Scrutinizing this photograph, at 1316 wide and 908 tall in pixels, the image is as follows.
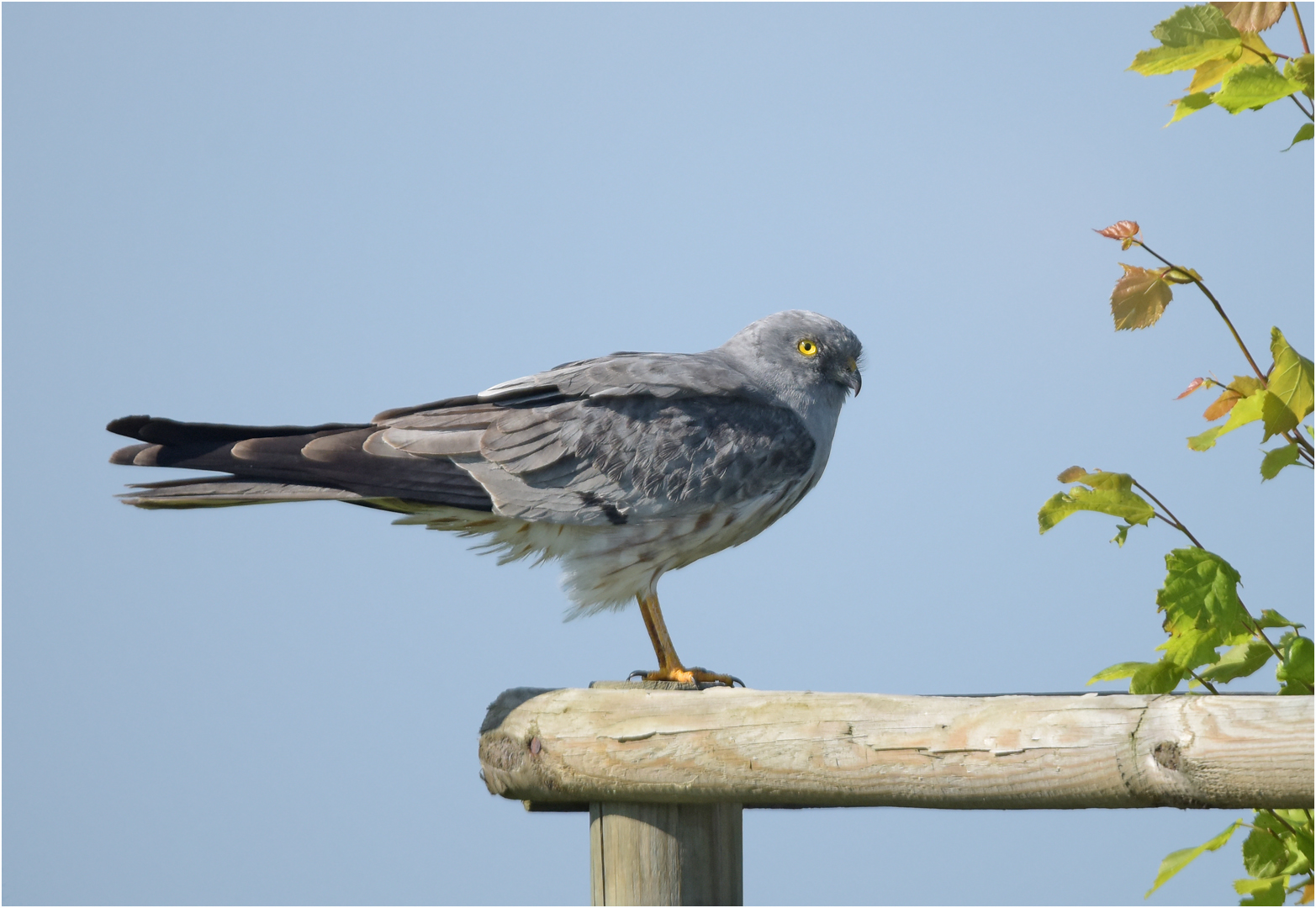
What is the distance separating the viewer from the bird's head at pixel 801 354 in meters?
3.48

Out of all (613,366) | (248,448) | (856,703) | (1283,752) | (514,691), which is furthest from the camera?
(613,366)

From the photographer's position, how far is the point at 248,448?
3029mm

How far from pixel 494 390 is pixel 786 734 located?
1337mm

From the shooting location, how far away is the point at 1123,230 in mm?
2268

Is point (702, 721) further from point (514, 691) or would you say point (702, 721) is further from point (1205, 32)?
point (1205, 32)

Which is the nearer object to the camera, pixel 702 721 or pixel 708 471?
pixel 702 721

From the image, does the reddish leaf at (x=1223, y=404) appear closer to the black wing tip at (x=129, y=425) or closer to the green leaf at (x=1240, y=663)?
the green leaf at (x=1240, y=663)

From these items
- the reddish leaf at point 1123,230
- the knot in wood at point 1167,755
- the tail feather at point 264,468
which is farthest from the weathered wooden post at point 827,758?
the reddish leaf at point 1123,230

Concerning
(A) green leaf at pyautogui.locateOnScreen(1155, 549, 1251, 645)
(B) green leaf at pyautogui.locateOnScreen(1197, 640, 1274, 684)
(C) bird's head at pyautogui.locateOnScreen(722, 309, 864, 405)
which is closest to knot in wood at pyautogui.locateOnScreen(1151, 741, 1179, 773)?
(A) green leaf at pyautogui.locateOnScreen(1155, 549, 1251, 645)

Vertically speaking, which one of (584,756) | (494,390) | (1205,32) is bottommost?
(584,756)

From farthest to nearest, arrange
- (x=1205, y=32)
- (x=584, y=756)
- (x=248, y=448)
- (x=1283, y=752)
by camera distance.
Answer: (x=248, y=448), (x=584, y=756), (x=1205, y=32), (x=1283, y=752)

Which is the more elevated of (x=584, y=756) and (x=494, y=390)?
(x=494, y=390)

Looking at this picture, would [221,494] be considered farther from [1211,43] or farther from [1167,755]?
[1211,43]

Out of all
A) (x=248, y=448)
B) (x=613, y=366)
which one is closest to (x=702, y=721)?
(x=613, y=366)
